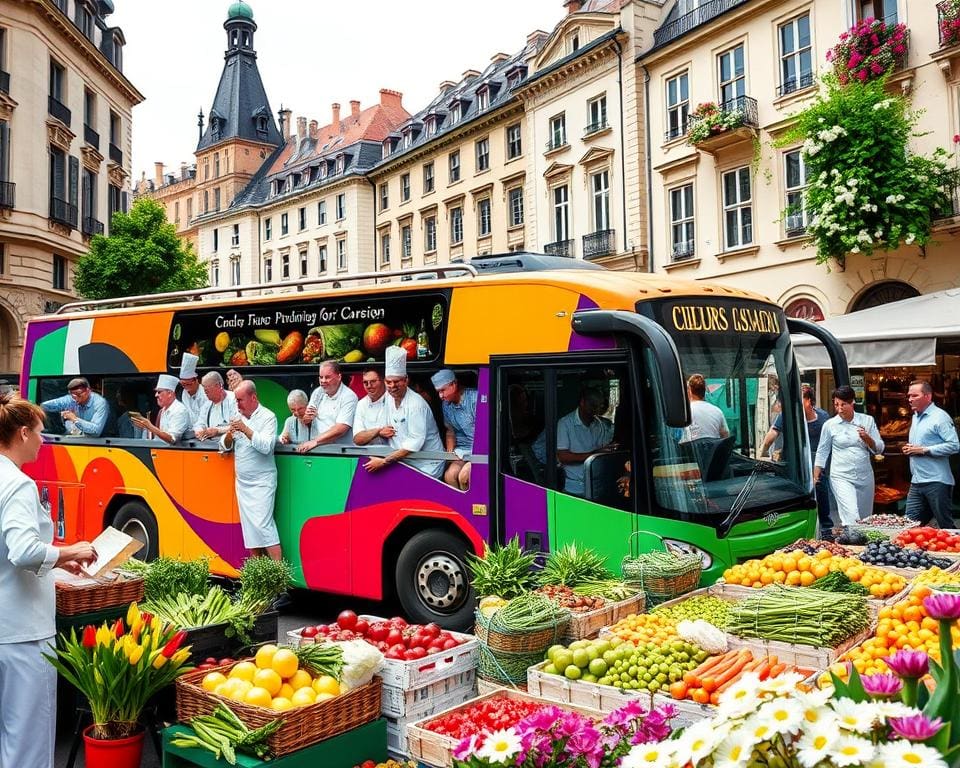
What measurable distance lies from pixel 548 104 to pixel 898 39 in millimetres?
15322

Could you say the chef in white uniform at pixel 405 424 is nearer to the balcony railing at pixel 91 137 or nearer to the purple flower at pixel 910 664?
the purple flower at pixel 910 664

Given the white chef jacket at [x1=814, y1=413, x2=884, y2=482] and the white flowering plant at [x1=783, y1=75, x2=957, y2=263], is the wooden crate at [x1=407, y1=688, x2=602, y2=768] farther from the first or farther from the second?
the white flowering plant at [x1=783, y1=75, x2=957, y2=263]

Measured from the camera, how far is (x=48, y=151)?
35969 mm

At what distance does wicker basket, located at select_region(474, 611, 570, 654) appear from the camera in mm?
5020

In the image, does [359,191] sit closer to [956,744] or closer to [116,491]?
[116,491]

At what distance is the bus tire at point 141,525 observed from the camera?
10445 millimetres

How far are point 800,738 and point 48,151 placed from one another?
131 feet

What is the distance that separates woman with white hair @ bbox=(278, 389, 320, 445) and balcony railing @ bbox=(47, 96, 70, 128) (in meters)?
33.3

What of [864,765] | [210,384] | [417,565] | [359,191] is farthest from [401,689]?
[359,191]

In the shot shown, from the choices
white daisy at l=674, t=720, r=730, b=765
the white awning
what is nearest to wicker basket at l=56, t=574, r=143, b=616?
white daisy at l=674, t=720, r=730, b=765

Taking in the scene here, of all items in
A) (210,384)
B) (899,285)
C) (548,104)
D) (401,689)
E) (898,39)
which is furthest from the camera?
(548,104)

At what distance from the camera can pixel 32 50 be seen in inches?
1362

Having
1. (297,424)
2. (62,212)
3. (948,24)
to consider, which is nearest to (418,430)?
(297,424)

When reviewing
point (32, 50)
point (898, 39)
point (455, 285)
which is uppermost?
point (32, 50)
